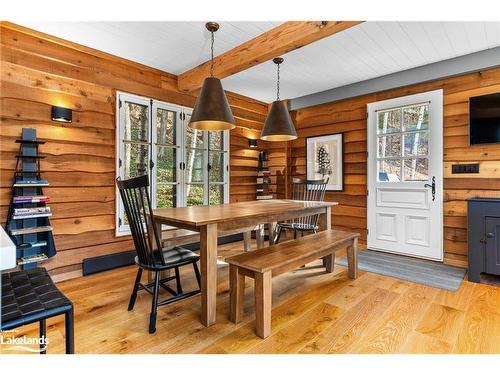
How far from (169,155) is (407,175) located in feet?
10.7

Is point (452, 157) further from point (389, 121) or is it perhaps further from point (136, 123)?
point (136, 123)

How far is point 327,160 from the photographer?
15.3 feet

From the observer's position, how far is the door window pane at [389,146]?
387 centimetres

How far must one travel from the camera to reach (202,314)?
6.73ft

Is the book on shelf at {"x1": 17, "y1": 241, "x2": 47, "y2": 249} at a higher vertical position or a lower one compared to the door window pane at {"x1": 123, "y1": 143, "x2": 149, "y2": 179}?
lower

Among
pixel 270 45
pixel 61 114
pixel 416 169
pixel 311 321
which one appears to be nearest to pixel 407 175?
pixel 416 169

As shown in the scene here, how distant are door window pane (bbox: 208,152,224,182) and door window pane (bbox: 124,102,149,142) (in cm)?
112

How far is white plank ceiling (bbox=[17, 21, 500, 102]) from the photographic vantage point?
8.82 ft

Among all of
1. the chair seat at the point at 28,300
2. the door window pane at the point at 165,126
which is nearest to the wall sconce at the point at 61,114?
the door window pane at the point at 165,126

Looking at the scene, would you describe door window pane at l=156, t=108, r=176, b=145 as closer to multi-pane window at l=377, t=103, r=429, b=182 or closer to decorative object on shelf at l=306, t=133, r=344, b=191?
decorative object on shelf at l=306, t=133, r=344, b=191

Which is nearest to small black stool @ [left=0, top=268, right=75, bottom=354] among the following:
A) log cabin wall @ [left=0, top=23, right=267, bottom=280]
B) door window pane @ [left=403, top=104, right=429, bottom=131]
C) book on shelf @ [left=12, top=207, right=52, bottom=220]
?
book on shelf @ [left=12, top=207, right=52, bottom=220]
